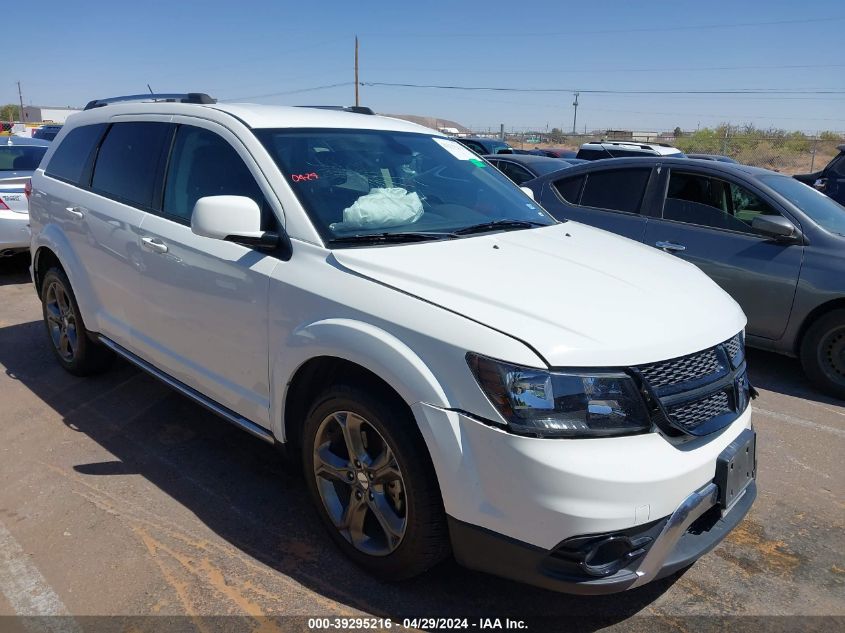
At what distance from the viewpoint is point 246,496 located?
3.49 m

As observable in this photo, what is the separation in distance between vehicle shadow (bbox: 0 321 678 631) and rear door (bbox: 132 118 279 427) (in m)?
0.51

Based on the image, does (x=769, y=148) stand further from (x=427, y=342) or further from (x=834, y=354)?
(x=427, y=342)

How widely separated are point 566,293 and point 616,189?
4.08m

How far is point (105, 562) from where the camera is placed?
295cm

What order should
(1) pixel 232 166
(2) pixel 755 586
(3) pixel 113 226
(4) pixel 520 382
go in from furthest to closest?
(3) pixel 113 226 → (1) pixel 232 166 → (2) pixel 755 586 → (4) pixel 520 382

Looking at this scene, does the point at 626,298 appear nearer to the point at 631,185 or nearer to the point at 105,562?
the point at 105,562

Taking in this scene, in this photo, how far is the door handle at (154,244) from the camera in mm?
3570

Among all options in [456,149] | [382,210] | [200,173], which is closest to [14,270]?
[200,173]

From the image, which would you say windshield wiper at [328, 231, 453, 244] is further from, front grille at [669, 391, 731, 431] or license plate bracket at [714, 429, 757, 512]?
license plate bracket at [714, 429, 757, 512]

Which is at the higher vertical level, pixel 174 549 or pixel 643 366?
pixel 643 366

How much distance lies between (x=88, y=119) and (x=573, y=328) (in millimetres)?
4002

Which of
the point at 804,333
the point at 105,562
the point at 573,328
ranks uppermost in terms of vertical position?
the point at 573,328

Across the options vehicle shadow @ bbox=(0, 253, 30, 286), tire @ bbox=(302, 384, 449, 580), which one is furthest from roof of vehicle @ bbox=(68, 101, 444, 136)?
vehicle shadow @ bbox=(0, 253, 30, 286)

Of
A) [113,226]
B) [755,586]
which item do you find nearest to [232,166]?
[113,226]
